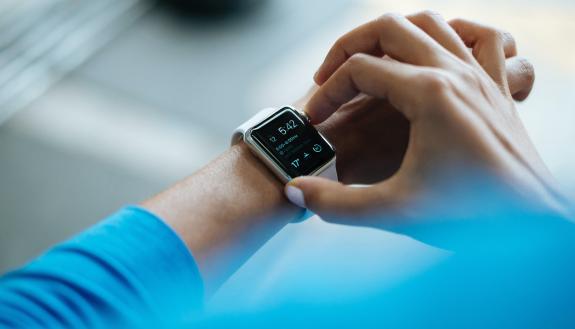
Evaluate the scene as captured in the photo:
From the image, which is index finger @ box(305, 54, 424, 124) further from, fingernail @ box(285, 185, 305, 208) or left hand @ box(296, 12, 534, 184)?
fingernail @ box(285, 185, 305, 208)

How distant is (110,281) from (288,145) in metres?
0.38

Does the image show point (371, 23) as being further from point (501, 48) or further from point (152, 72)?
point (152, 72)

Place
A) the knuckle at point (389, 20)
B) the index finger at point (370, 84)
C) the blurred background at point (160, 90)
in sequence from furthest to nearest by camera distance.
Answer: the blurred background at point (160, 90), the knuckle at point (389, 20), the index finger at point (370, 84)

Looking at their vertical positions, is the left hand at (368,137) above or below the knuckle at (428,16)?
below

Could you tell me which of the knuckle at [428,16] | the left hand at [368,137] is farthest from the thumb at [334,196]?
the knuckle at [428,16]

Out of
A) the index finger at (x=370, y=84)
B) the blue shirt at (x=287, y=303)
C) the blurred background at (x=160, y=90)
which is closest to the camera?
the blue shirt at (x=287, y=303)

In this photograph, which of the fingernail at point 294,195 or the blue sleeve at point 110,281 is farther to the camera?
the fingernail at point 294,195

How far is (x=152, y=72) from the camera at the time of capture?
6.76 ft

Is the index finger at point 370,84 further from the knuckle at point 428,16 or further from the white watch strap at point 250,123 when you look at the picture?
the knuckle at point 428,16

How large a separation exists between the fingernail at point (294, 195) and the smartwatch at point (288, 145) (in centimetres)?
5

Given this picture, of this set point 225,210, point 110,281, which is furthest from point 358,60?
point 110,281

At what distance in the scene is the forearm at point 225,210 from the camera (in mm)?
853

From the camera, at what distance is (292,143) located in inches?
37.9

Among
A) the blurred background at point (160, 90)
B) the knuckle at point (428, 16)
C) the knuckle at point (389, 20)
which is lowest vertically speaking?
the knuckle at point (428, 16)
